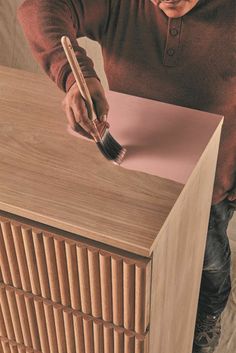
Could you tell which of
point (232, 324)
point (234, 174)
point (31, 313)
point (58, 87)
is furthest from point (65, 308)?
point (232, 324)

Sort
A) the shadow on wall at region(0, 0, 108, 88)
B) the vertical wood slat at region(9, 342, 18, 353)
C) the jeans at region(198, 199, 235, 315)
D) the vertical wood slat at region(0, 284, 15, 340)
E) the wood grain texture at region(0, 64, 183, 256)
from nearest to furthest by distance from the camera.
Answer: the wood grain texture at region(0, 64, 183, 256), the vertical wood slat at region(0, 284, 15, 340), the vertical wood slat at region(9, 342, 18, 353), the jeans at region(198, 199, 235, 315), the shadow on wall at region(0, 0, 108, 88)

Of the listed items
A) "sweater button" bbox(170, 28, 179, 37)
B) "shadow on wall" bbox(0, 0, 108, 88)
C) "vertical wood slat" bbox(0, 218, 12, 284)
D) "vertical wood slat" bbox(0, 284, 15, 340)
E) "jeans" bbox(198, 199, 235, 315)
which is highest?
"sweater button" bbox(170, 28, 179, 37)

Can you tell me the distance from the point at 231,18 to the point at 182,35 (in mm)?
103

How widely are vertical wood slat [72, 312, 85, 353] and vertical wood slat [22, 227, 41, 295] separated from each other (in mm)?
79

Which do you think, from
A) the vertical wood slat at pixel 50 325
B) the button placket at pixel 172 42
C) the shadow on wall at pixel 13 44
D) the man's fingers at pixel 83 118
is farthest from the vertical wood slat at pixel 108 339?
the shadow on wall at pixel 13 44

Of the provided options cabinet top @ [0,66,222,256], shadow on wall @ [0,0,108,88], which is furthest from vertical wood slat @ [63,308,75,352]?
shadow on wall @ [0,0,108,88]

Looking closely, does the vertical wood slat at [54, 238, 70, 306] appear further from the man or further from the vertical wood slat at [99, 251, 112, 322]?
the man

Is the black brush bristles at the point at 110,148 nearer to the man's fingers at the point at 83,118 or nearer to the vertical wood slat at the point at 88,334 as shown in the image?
the man's fingers at the point at 83,118

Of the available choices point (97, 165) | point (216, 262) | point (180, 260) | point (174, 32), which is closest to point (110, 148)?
point (97, 165)

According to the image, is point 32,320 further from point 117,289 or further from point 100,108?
point 100,108

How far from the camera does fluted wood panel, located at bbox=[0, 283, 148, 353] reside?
933 mm

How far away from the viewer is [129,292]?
0.84 m

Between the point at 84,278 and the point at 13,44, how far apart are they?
1.11m

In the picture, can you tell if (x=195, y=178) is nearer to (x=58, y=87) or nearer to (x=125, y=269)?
(x=125, y=269)
